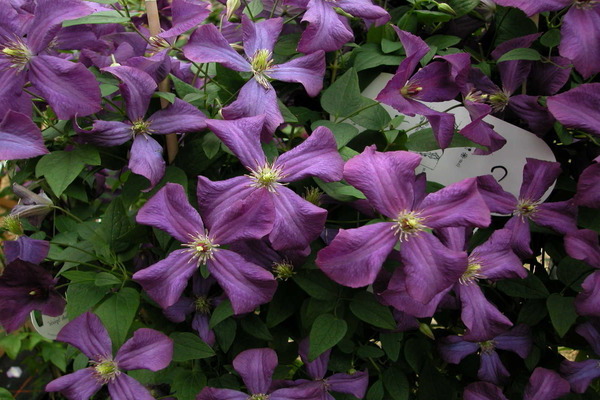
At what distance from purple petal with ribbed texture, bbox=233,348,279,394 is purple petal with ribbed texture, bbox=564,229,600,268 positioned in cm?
42

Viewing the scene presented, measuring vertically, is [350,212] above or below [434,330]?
above

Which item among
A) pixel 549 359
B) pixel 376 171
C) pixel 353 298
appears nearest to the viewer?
pixel 376 171

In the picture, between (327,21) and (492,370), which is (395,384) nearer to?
(492,370)

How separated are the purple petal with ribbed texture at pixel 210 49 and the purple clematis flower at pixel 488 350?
0.52 metres

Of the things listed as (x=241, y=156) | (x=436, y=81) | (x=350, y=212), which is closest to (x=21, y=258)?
(x=241, y=156)

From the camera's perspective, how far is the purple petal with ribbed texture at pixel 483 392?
83 cm

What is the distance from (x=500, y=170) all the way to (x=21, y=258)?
717 mm

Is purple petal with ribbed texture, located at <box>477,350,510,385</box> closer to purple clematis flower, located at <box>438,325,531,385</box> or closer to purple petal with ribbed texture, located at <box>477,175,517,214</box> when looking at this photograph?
purple clematis flower, located at <box>438,325,531,385</box>

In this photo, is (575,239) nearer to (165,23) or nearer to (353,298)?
(353,298)

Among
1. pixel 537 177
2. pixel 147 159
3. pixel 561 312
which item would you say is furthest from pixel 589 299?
pixel 147 159

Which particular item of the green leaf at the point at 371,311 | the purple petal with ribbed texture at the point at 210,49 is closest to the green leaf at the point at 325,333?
the green leaf at the point at 371,311

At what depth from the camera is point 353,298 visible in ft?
2.51

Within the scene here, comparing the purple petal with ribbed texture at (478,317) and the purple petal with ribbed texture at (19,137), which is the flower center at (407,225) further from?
the purple petal with ribbed texture at (19,137)

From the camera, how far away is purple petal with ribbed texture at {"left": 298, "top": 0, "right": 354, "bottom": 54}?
0.74 m
